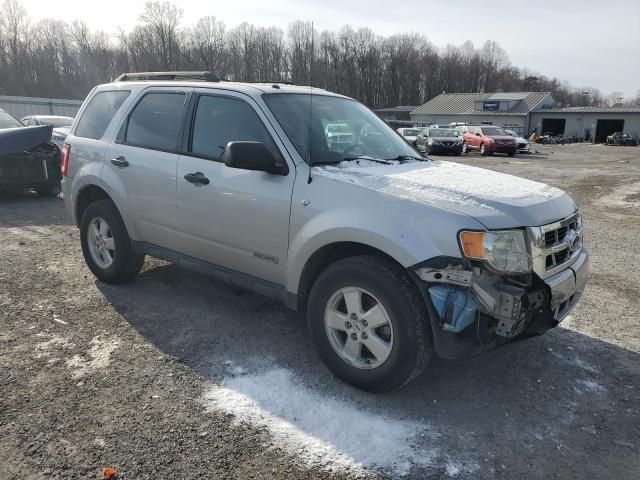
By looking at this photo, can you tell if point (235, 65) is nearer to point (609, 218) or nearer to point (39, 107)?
point (39, 107)

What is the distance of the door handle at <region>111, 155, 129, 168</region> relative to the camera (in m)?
4.56

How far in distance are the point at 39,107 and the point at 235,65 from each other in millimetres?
34044

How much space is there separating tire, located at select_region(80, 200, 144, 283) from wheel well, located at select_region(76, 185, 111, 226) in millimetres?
106

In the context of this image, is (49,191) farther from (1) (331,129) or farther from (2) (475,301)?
(2) (475,301)

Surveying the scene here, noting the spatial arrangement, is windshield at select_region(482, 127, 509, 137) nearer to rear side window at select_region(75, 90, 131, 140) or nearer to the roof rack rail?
the roof rack rail

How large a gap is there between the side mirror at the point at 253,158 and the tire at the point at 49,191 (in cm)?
821

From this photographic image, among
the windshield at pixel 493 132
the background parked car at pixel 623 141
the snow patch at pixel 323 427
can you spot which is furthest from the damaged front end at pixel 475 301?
the background parked car at pixel 623 141

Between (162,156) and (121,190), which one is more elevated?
(162,156)

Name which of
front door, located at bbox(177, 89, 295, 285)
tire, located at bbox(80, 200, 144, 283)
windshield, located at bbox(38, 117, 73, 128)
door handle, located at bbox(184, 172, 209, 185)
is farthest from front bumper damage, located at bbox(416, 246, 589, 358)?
windshield, located at bbox(38, 117, 73, 128)

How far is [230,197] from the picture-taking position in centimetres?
376

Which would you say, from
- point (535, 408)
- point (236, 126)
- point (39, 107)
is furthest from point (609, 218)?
point (39, 107)

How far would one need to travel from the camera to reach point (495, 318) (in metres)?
2.85

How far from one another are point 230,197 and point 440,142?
25296 mm

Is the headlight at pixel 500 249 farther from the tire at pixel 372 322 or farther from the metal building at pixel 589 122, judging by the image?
the metal building at pixel 589 122
